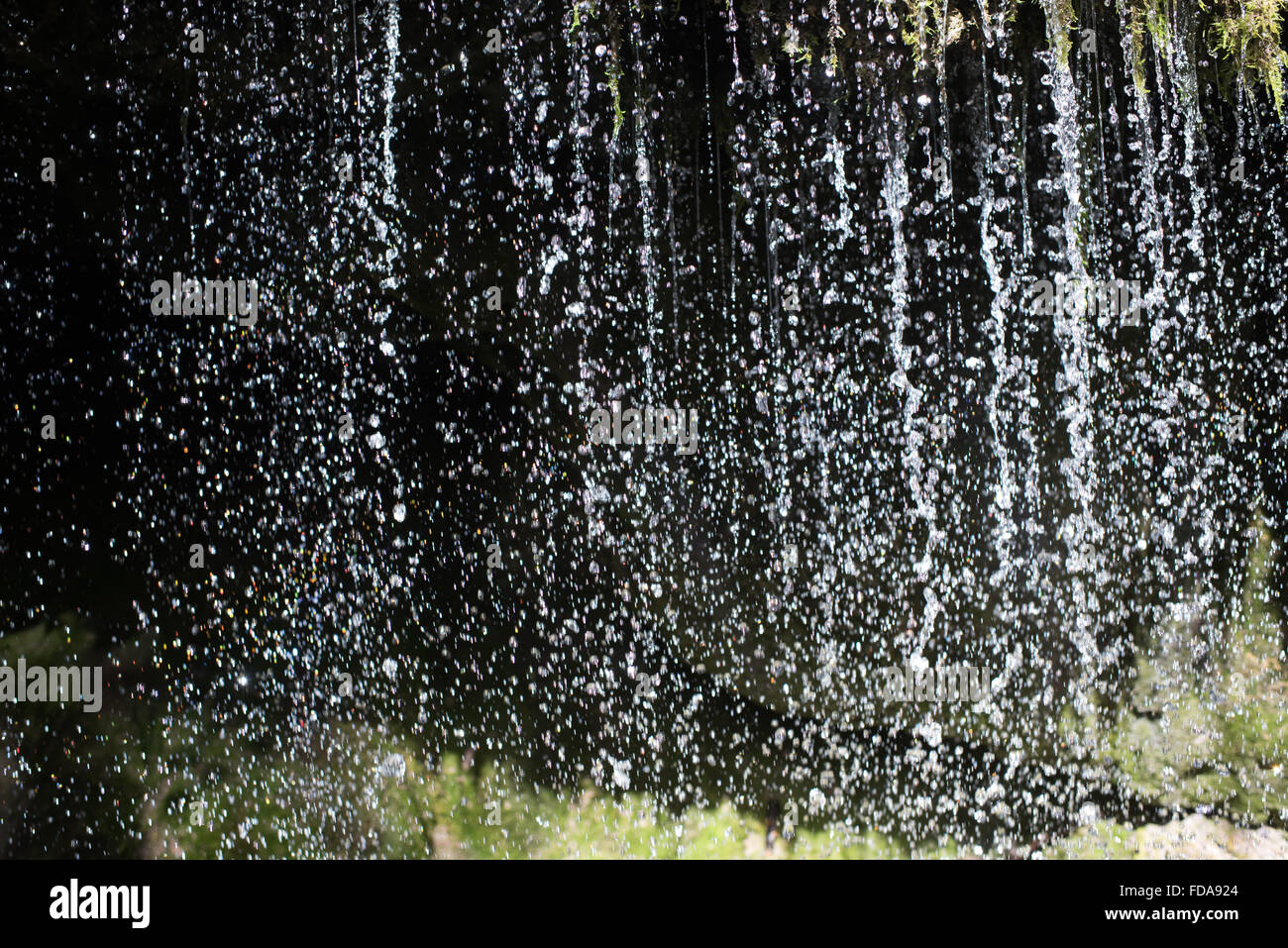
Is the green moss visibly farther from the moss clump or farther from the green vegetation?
the moss clump

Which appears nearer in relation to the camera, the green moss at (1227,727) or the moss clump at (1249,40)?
the moss clump at (1249,40)

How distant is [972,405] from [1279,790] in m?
1.89

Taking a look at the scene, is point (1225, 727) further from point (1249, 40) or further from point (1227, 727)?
point (1249, 40)

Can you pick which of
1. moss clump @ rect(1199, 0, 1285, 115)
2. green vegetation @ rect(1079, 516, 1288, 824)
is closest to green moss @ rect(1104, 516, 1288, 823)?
green vegetation @ rect(1079, 516, 1288, 824)

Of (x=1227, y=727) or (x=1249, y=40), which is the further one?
(x=1227, y=727)

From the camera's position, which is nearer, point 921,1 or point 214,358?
point 921,1

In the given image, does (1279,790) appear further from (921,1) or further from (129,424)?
(129,424)

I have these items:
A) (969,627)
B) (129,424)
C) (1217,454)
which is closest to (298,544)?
(129,424)

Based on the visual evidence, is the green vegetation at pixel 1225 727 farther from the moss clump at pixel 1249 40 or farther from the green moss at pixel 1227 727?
the moss clump at pixel 1249 40

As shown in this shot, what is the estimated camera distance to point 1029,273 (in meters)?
3.45

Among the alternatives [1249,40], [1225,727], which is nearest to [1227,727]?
[1225,727]

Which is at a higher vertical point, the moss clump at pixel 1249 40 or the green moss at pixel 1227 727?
the moss clump at pixel 1249 40

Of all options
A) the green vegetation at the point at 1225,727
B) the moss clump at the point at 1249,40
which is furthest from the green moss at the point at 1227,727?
the moss clump at the point at 1249,40

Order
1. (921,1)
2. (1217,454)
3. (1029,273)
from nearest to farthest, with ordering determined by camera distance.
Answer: (921,1) < (1029,273) < (1217,454)
